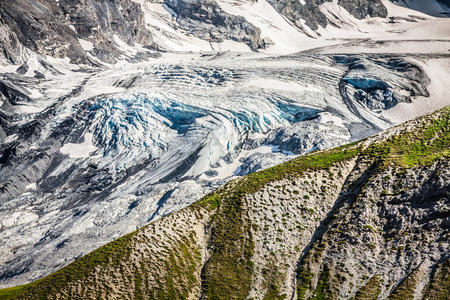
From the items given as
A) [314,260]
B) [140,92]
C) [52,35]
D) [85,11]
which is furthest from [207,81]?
[314,260]

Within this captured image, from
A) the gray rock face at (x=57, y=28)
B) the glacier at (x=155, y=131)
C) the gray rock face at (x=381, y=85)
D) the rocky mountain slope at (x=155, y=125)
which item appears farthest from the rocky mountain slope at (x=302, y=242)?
the gray rock face at (x=57, y=28)

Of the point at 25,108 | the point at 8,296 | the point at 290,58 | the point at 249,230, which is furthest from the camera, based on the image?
the point at 290,58

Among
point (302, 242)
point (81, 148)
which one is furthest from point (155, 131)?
point (302, 242)

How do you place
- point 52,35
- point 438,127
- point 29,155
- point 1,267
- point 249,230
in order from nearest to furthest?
1. point 249,230
2. point 438,127
3. point 1,267
4. point 29,155
5. point 52,35

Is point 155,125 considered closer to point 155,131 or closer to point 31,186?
point 155,131

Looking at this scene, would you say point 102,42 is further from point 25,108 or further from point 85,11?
point 25,108

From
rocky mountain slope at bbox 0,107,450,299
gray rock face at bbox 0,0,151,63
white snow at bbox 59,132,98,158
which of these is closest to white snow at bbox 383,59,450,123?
white snow at bbox 59,132,98,158

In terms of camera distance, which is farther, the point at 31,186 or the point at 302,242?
the point at 31,186
